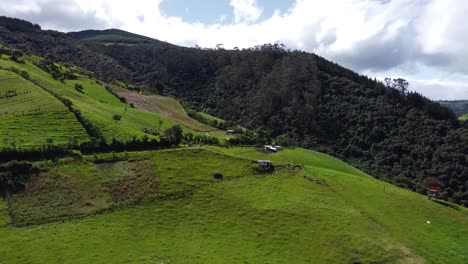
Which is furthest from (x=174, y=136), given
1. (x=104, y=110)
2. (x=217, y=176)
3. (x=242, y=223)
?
(x=242, y=223)

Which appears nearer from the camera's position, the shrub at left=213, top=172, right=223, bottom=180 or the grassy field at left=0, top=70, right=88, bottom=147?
the shrub at left=213, top=172, right=223, bottom=180

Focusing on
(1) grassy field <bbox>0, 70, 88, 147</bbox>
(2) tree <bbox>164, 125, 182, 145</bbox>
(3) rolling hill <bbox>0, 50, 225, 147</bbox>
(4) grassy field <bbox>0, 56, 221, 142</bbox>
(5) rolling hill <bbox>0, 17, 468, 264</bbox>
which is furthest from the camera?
(4) grassy field <bbox>0, 56, 221, 142</bbox>

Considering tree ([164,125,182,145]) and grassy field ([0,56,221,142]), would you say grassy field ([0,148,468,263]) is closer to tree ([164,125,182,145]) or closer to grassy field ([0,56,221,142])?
tree ([164,125,182,145])

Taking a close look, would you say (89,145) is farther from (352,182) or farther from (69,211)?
(352,182)

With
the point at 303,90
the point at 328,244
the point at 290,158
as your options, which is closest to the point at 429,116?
the point at 303,90

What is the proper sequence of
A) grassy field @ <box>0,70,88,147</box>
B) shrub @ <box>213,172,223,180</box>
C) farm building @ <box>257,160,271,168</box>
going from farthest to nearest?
farm building @ <box>257,160,271,168</box> < grassy field @ <box>0,70,88,147</box> < shrub @ <box>213,172,223,180</box>

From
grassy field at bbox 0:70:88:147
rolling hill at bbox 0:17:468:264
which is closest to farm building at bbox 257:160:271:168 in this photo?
rolling hill at bbox 0:17:468:264

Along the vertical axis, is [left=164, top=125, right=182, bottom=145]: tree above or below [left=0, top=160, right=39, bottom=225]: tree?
above

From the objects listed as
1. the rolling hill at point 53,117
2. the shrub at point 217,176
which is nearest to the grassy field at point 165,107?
Answer: the rolling hill at point 53,117

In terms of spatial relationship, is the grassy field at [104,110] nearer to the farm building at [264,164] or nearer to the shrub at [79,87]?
the shrub at [79,87]
